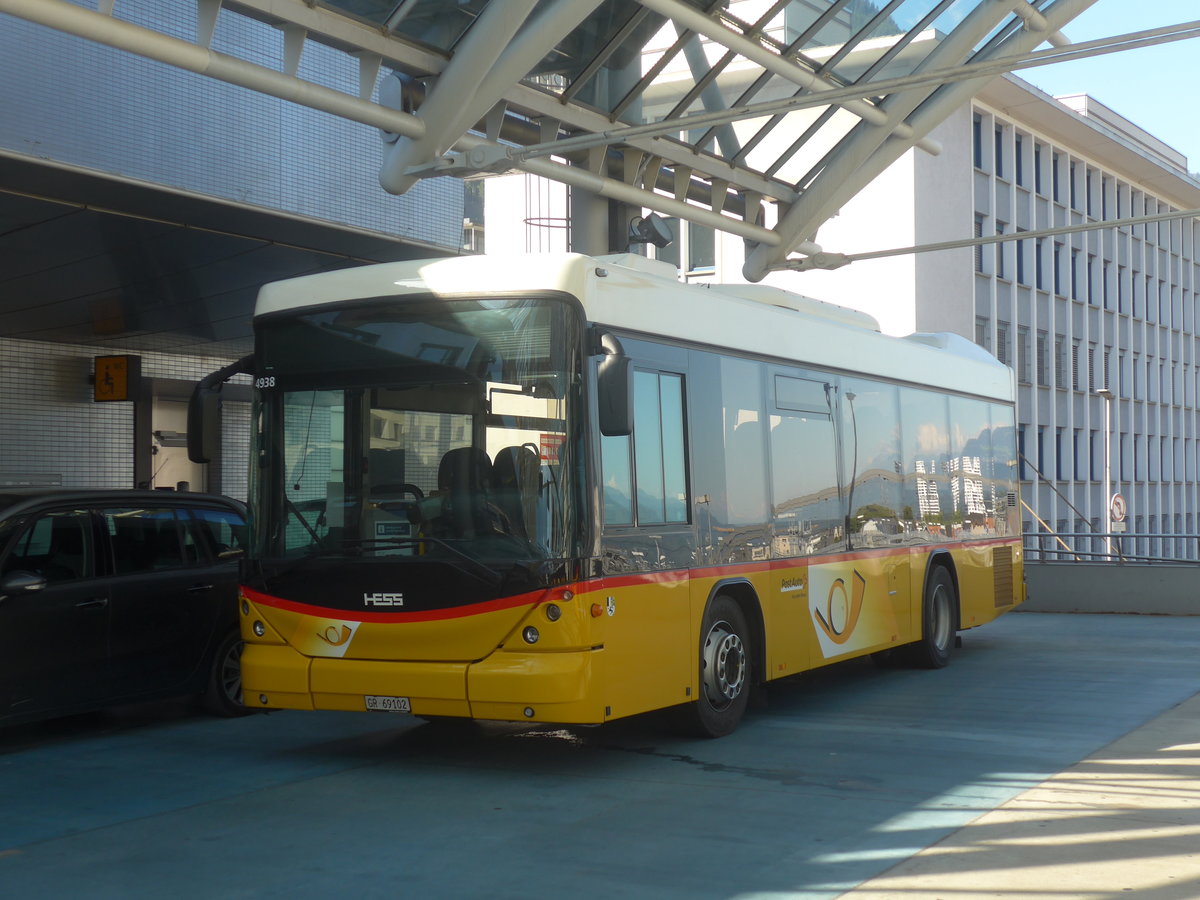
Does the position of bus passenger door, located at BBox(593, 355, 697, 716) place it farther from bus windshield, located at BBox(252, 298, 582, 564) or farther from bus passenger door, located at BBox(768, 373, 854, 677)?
bus passenger door, located at BBox(768, 373, 854, 677)

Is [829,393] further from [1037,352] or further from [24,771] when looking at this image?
[1037,352]

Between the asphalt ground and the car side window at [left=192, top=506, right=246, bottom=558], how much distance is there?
1277 mm

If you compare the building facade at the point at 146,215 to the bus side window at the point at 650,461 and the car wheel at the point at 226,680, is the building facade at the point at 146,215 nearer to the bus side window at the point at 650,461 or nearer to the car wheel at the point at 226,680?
the car wheel at the point at 226,680

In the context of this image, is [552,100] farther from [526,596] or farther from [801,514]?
[526,596]

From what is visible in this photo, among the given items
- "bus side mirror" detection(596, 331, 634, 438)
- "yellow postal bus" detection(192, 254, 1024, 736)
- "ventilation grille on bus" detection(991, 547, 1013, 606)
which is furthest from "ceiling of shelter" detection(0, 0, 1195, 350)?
"ventilation grille on bus" detection(991, 547, 1013, 606)

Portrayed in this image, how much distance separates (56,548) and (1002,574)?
1016cm

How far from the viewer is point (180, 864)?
6.43m

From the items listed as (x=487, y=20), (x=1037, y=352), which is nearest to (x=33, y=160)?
(x=487, y=20)

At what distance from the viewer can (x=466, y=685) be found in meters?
8.29

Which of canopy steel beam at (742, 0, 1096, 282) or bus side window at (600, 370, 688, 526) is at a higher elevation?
canopy steel beam at (742, 0, 1096, 282)

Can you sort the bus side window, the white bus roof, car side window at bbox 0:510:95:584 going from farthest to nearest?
1. car side window at bbox 0:510:95:584
2. the bus side window
3. the white bus roof

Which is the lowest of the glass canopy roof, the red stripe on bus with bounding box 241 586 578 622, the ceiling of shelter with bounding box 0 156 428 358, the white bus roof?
the red stripe on bus with bounding box 241 586 578 622

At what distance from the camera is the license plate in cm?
847

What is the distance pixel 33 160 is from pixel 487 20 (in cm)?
372
